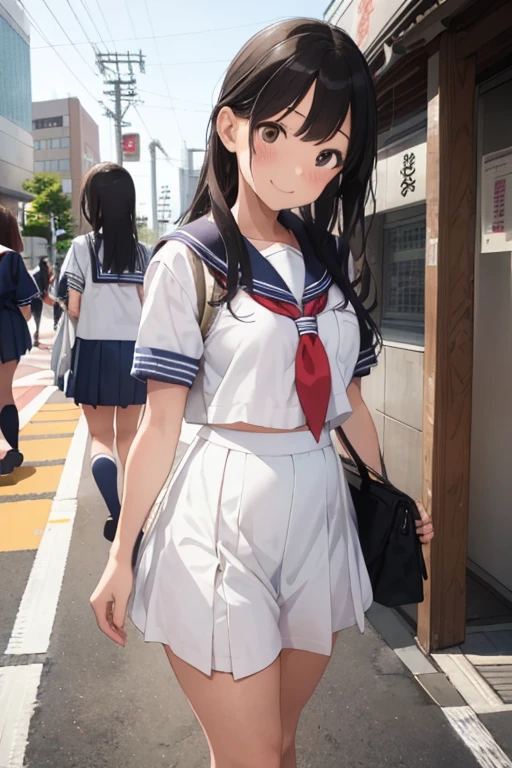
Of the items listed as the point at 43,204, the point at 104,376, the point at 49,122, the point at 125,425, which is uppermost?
the point at 49,122

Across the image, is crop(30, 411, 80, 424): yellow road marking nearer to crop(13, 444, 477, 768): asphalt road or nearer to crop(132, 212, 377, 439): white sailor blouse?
crop(13, 444, 477, 768): asphalt road

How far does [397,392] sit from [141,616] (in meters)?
2.40

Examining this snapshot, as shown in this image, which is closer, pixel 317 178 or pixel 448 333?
pixel 317 178

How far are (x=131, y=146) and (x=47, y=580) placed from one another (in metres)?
71.0

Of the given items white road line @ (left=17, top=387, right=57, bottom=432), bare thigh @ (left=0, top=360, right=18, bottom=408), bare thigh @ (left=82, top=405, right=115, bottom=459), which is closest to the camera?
bare thigh @ (left=82, top=405, right=115, bottom=459)

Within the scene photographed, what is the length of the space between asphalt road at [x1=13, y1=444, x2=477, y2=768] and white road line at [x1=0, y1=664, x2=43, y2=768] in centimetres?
3

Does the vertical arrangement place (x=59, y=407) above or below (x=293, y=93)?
below

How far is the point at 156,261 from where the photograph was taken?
5.13 feet

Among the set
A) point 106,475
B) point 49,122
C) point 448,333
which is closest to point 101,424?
point 106,475

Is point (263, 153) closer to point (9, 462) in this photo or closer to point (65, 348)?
point (65, 348)

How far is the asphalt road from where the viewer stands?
2.63 metres

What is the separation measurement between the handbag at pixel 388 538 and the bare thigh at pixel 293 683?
0.20 meters

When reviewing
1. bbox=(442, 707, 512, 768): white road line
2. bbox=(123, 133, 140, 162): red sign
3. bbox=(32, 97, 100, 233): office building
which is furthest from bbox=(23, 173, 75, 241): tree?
bbox=(442, 707, 512, 768): white road line

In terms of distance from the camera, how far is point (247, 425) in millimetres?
1579
